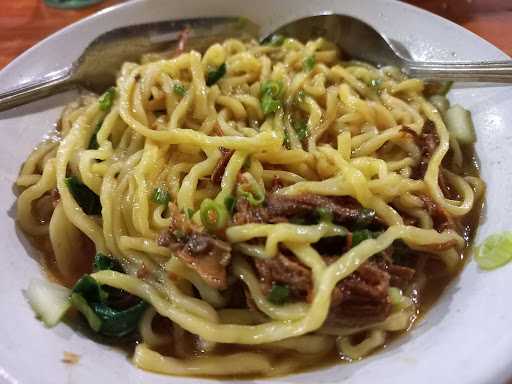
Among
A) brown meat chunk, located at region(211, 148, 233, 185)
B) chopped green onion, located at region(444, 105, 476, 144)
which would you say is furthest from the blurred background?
brown meat chunk, located at region(211, 148, 233, 185)

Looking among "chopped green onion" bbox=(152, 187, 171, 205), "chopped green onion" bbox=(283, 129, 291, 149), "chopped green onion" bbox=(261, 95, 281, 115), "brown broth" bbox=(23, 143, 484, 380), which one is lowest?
"brown broth" bbox=(23, 143, 484, 380)

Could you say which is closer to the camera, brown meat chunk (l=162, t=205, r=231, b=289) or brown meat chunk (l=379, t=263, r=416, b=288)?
brown meat chunk (l=162, t=205, r=231, b=289)

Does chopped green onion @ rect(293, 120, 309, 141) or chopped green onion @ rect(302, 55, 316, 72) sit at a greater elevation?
chopped green onion @ rect(302, 55, 316, 72)

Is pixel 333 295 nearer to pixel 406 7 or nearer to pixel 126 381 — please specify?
pixel 126 381

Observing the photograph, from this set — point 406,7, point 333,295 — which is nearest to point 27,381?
point 333,295

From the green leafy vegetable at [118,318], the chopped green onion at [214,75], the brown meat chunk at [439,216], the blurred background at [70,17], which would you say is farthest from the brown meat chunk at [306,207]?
the blurred background at [70,17]

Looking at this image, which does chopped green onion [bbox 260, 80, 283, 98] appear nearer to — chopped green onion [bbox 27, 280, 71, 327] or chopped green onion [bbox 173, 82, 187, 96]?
chopped green onion [bbox 173, 82, 187, 96]

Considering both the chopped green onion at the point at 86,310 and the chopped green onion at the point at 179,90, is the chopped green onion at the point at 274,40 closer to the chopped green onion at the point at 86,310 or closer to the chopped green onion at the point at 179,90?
the chopped green onion at the point at 179,90
